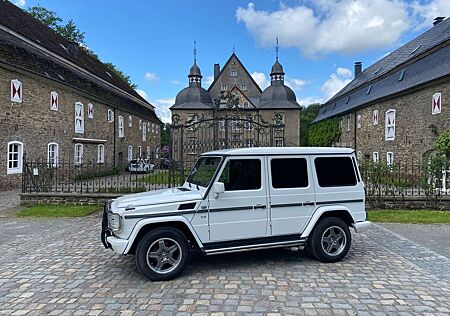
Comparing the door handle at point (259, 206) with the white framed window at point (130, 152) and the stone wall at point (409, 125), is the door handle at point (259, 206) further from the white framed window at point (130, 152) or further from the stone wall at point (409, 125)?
the white framed window at point (130, 152)

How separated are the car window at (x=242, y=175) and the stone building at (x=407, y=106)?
508 inches

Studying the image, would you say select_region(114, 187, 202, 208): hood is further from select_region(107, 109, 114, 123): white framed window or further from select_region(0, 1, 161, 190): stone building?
select_region(107, 109, 114, 123): white framed window

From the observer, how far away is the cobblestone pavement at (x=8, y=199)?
11.8 m

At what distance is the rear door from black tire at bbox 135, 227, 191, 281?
Answer: 4.84 ft

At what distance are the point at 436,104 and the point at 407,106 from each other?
288cm

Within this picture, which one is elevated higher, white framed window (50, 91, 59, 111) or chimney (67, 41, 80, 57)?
chimney (67, 41, 80, 57)

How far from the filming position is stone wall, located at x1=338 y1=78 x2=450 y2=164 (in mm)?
16766

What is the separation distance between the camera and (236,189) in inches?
206

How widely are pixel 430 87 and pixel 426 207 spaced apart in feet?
31.3

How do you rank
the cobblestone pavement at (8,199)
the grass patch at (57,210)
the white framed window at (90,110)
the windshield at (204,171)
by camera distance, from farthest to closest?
→ the white framed window at (90,110), the cobblestone pavement at (8,199), the grass patch at (57,210), the windshield at (204,171)

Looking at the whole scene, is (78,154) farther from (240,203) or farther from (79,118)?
(240,203)

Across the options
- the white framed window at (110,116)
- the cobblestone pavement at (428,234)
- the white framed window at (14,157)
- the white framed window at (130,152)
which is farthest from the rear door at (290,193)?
the white framed window at (130,152)

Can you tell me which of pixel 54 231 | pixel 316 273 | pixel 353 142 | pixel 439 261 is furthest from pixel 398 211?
pixel 353 142

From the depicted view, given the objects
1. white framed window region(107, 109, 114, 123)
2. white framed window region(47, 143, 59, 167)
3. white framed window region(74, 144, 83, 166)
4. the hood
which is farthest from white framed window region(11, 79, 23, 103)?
the hood
